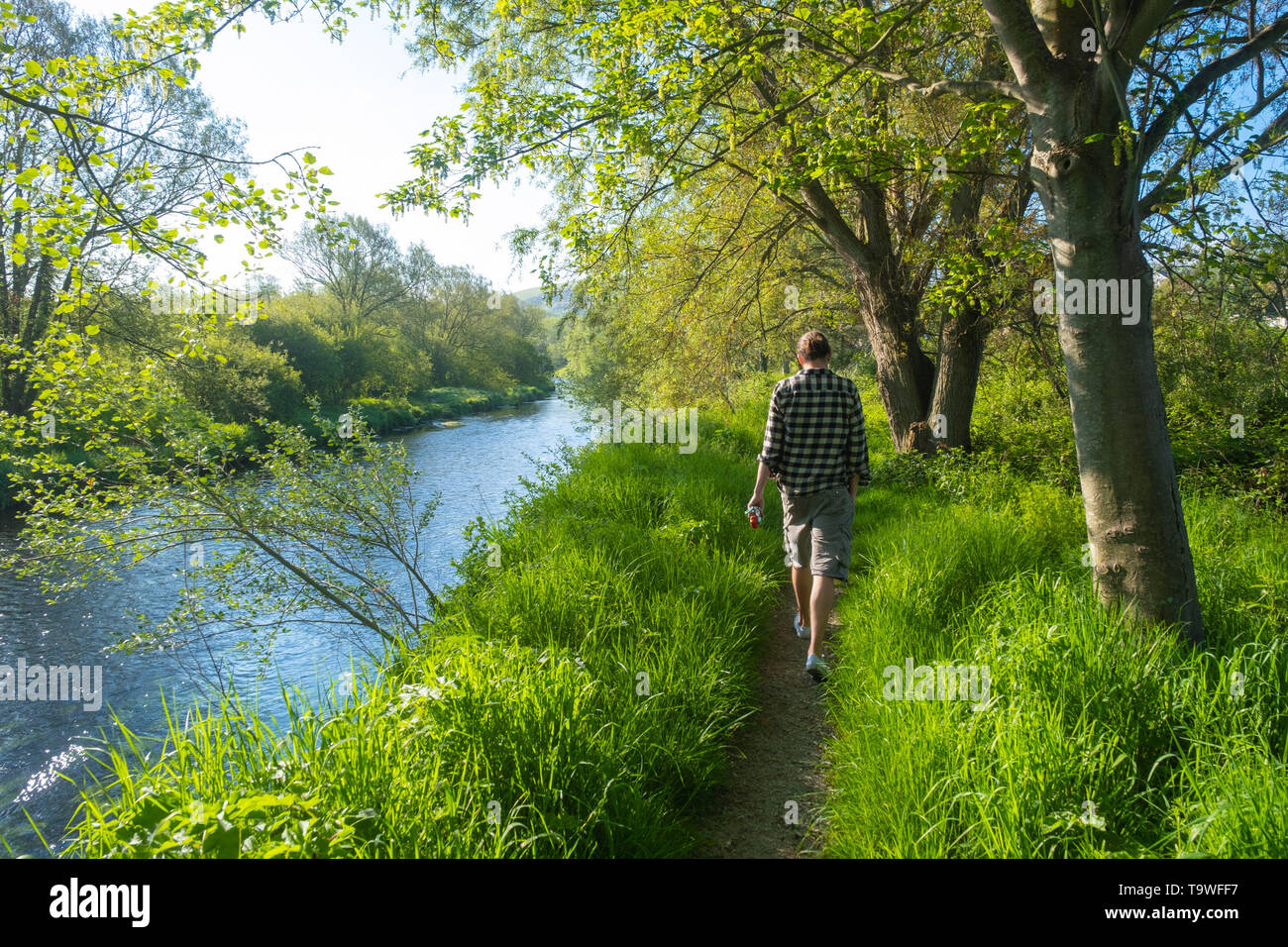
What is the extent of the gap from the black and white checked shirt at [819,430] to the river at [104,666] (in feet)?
11.2

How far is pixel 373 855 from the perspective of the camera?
6.57ft

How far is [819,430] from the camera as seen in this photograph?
4469 millimetres

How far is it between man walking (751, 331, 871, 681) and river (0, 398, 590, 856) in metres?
3.27

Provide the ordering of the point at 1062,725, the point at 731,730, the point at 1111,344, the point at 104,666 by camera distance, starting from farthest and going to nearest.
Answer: the point at 104,666
the point at 731,730
the point at 1111,344
the point at 1062,725

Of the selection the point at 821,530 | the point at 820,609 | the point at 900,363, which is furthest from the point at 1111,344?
the point at 900,363

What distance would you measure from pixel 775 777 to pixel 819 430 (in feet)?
7.36

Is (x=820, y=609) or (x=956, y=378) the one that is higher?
(x=956, y=378)

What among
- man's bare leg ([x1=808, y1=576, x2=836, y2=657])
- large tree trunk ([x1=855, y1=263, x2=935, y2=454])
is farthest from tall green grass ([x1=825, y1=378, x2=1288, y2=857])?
large tree trunk ([x1=855, y1=263, x2=935, y2=454])

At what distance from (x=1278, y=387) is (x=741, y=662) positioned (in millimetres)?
9087

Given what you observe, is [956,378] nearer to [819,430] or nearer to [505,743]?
[819,430]

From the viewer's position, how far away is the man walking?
442cm

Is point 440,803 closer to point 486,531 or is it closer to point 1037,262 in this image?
point 486,531

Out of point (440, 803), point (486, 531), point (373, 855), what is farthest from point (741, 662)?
point (486, 531)

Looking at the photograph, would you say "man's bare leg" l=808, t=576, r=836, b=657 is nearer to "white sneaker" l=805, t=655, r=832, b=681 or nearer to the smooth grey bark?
"white sneaker" l=805, t=655, r=832, b=681
